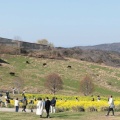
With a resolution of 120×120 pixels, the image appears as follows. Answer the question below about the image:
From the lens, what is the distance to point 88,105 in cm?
3809

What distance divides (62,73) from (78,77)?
4.17m

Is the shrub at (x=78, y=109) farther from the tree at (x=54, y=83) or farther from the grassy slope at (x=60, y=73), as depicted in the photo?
the grassy slope at (x=60, y=73)

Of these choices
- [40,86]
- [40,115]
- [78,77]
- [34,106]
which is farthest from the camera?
[78,77]

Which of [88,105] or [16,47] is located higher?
[16,47]

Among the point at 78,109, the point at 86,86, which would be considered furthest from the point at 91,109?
the point at 86,86

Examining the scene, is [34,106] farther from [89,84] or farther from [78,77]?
Answer: [78,77]

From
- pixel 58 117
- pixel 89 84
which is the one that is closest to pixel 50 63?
pixel 89 84

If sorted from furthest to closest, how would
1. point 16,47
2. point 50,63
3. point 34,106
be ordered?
1. point 16,47
2. point 50,63
3. point 34,106

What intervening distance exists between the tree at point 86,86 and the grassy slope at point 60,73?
473 cm

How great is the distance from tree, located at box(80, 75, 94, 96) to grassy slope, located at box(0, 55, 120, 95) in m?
4.73

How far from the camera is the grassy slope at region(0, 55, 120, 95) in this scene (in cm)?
7631

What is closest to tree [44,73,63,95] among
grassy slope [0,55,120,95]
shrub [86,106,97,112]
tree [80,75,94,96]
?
grassy slope [0,55,120,95]

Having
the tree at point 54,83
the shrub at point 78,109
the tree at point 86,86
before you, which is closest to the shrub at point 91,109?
the shrub at point 78,109

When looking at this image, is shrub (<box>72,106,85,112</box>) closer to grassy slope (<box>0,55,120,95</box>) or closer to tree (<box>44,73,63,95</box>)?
tree (<box>44,73,63,95</box>)
